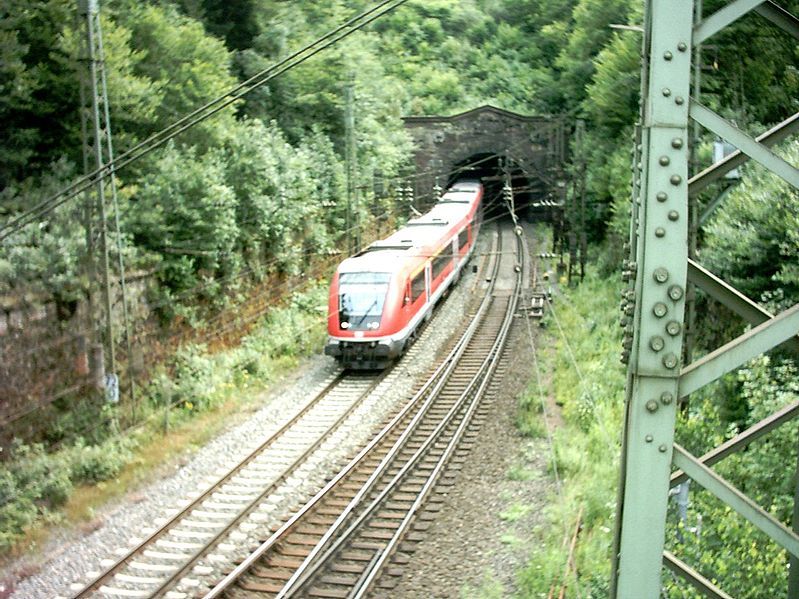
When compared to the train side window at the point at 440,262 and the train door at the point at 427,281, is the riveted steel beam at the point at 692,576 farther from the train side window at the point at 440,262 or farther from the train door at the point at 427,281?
the train side window at the point at 440,262

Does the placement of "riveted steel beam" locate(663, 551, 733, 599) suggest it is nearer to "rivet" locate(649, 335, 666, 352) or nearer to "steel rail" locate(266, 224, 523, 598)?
"rivet" locate(649, 335, 666, 352)

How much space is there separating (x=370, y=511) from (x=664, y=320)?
7934 mm

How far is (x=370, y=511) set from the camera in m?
10.1

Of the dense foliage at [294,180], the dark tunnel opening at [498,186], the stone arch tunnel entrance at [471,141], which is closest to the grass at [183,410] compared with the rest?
the dense foliage at [294,180]

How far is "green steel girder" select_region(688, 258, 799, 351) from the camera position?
10.0ft

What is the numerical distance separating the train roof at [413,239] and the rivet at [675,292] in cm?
1362

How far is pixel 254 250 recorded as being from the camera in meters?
18.7

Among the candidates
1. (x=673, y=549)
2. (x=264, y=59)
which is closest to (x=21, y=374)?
(x=673, y=549)

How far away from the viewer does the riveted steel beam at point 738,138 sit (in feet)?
8.91

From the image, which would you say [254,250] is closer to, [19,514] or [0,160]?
[0,160]

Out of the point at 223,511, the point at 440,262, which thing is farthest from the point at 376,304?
the point at 223,511

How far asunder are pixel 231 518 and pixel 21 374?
13.7 feet

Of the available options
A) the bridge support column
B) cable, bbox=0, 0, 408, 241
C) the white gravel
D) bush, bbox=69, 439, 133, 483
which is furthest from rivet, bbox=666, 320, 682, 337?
bush, bbox=69, 439, 133, 483

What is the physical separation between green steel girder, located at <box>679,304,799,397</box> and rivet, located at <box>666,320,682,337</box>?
0.13 m
